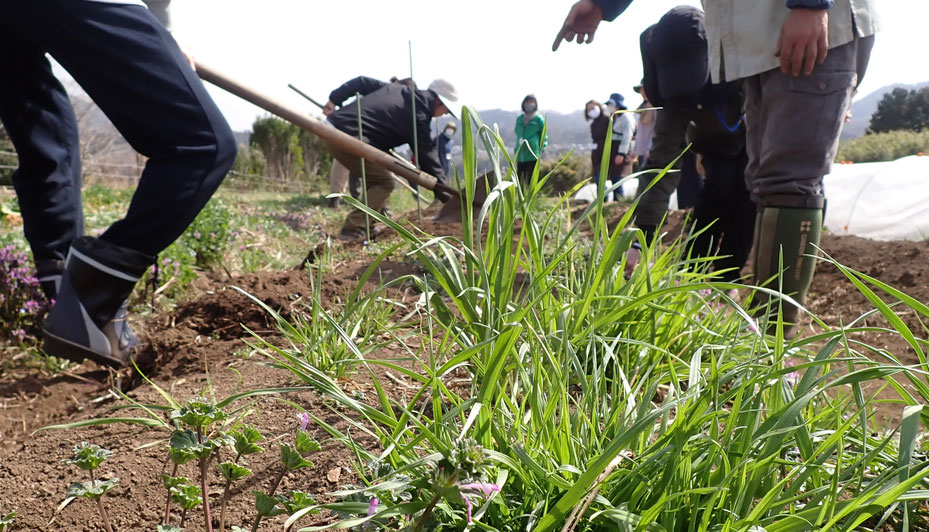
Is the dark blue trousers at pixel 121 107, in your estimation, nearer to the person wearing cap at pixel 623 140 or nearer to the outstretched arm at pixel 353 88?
the outstretched arm at pixel 353 88

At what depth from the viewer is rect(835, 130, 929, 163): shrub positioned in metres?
14.5

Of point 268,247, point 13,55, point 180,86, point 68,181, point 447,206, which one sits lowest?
point 268,247

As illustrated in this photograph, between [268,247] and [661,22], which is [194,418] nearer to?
[661,22]

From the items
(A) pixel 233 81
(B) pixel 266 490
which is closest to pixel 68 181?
(A) pixel 233 81

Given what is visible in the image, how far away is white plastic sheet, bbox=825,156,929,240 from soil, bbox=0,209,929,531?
2496 mm

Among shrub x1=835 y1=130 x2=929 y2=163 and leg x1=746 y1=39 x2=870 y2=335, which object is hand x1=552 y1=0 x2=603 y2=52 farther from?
shrub x1=835 y1=130 x2=929 y2=163

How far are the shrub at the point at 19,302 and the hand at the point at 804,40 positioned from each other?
8.95 ft

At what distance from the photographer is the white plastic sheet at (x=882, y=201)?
5.33 metres

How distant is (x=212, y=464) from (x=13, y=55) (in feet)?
4.88

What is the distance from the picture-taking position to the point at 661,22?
2.93m

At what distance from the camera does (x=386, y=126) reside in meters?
5.52

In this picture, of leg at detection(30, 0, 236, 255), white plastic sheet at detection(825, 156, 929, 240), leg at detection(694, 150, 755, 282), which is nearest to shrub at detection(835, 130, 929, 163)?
white plastic sheet at detection(825, 156, 929, 240)

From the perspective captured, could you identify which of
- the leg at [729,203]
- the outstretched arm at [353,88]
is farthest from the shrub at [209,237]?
the outstretched arm at [353,88]

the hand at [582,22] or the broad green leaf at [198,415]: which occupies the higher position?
the hand at [582,22]
